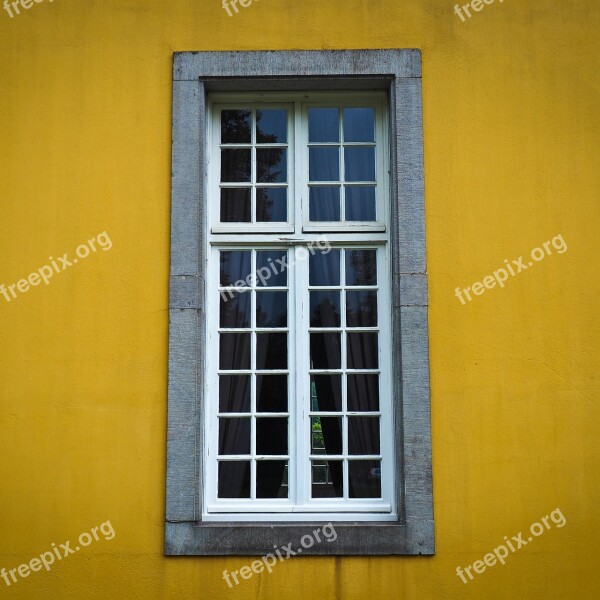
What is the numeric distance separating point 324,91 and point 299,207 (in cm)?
80

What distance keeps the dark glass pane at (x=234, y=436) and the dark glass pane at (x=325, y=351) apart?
58 centimetres

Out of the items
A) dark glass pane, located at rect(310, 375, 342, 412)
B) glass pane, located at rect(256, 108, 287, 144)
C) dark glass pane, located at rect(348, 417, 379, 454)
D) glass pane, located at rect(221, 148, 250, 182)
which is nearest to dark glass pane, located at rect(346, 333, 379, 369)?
dark glass pane, located at rect(310, 375, 342, 412)

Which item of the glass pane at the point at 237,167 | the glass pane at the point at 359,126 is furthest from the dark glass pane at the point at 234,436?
the glass pane at the point at 359,126

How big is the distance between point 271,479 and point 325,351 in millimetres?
882

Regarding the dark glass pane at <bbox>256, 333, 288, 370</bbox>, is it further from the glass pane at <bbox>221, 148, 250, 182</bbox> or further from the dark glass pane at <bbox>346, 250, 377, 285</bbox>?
the glass pane at <bbox>221, 148, 250, 182</bbox>

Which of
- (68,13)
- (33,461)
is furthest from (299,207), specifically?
(33,461)

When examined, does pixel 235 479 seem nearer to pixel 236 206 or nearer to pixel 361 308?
pixel 361 308

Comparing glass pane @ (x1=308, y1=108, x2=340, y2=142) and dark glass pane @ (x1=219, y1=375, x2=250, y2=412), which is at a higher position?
glass pane @ (x1=308, y1=108, x2=340, y2=142)

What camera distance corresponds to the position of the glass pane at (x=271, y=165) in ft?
18.1

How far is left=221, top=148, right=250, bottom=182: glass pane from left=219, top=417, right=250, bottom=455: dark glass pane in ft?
5.27

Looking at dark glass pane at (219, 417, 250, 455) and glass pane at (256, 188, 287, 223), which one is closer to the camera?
dark glass pane at (219, 417, 250, 455)

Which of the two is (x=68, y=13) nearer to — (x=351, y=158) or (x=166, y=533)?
(x=351, y=158)

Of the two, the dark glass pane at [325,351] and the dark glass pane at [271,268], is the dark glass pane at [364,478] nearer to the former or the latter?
the dark glass pane at [325,351]

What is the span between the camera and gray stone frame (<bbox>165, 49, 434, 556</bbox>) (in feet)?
16.1
